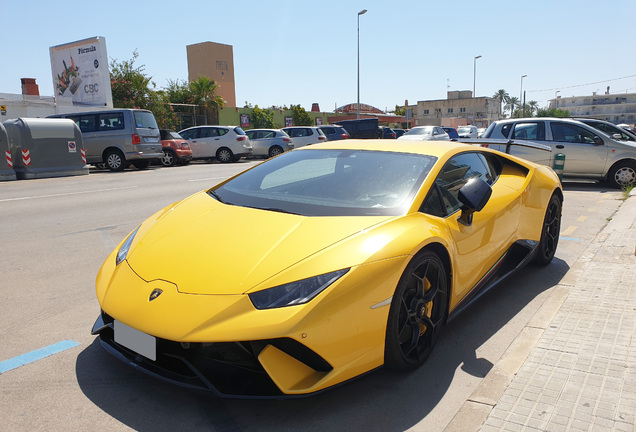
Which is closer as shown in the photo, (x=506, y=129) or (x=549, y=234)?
(x=549, y=234)

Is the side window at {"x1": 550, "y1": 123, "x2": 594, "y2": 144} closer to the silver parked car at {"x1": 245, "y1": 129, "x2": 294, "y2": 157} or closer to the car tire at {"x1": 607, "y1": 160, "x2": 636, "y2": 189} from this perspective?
the car tire at {"x1": 607, "y1": 160, "x2": 636, "y2": 189}

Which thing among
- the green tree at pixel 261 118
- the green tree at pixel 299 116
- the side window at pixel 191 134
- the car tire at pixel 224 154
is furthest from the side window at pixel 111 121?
the green tree at pixel 299 116

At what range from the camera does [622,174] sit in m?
10.7

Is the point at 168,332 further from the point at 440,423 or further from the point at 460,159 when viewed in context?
the point at 460,159

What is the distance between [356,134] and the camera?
28.2 meters

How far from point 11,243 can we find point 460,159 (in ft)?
16.8

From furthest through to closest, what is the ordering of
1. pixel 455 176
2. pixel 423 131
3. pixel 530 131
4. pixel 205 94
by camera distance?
pixel 205 94, pixel 423 131, pixel 530 131, pixel 455 176

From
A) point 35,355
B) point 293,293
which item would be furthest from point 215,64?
point 293,293

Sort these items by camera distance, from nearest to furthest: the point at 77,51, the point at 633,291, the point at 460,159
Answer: the point at 460,159, the point at 633,291, the point at 77,51

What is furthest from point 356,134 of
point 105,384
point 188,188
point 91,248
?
point 105,384

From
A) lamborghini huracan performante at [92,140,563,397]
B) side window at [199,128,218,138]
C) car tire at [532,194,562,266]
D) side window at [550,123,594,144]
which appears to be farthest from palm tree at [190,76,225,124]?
lamborghini huracan performante at [92,140,563,397]

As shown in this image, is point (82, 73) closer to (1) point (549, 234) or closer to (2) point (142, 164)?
(2) point (142, 164)

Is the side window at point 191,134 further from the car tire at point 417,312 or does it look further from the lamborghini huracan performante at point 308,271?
the car tire at point 417,312

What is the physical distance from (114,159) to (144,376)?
1477cm
